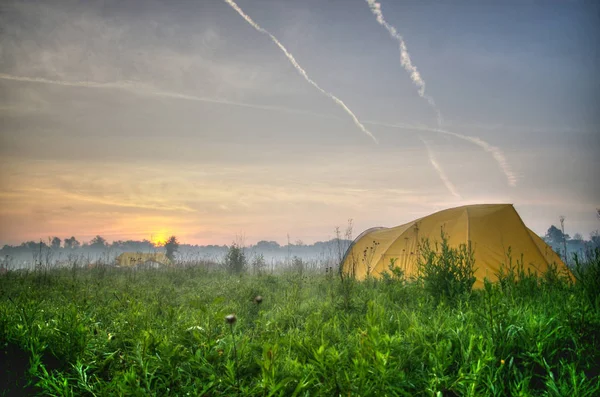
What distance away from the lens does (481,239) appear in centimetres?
1006

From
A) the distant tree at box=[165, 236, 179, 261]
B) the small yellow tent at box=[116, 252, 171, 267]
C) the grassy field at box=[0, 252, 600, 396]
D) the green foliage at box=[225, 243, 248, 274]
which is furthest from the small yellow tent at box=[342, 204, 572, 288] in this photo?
the distant tree at box=[165, 236, 179, 261]

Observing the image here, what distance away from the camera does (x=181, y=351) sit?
3.97m

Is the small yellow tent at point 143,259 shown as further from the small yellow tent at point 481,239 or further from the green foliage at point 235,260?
the small yellow tent at point 481,239

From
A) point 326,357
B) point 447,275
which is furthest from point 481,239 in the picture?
point 326,357

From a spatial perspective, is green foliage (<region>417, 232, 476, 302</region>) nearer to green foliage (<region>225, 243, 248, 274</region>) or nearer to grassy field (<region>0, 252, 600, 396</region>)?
grassy field (<region>0, 252, 600, 396</region>)

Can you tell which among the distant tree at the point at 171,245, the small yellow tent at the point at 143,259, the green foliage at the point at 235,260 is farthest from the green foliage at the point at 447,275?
the distant tree at the point at 171,245

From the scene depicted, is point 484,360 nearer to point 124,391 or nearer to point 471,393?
point 471,393

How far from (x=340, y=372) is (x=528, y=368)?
5.96 feet

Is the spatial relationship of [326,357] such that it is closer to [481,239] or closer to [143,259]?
[481,239]

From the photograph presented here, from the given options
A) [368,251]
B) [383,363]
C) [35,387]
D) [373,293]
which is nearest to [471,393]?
[383,363]

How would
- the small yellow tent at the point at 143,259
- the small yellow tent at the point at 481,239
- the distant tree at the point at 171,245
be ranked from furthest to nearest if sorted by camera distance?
1. the distant tree at the point at 171,245
2. the small yellow tent at the point at 143,259
3. the small yellow tent at the point at 481,239

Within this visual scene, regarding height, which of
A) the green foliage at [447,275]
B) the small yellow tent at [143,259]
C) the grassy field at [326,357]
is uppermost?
the green foliage at [447,275]

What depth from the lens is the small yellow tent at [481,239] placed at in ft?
32.2

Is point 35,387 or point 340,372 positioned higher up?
point 340,372
